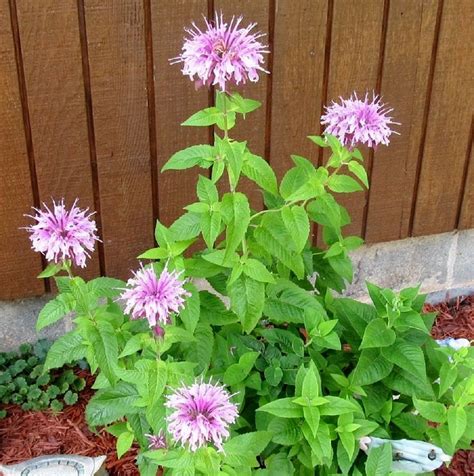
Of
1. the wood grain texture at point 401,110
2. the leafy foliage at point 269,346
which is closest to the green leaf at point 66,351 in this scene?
the leafy foliage at point 269,346

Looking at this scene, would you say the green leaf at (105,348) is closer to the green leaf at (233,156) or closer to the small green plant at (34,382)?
the green leaf at (233,156)

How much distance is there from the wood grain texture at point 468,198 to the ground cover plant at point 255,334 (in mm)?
1106

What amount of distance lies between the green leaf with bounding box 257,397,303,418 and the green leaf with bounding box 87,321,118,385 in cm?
40

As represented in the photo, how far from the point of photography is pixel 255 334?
2398 mm

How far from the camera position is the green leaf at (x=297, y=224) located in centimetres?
193

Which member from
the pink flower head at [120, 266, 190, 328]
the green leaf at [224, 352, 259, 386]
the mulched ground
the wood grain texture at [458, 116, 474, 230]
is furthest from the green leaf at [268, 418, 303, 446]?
the wood grain texture at [458, 116, 474, 230]

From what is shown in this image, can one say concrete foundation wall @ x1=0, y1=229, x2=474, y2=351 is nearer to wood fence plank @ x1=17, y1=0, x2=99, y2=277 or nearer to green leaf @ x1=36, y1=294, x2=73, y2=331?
wood fence plank @ x1=17, y1=0, x2=99, y2=277

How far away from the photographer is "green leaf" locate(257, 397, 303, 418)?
6.44 feet

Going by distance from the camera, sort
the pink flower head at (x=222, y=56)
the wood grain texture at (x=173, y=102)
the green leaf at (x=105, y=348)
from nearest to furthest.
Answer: the pink flower head at (x=222, y=56) → the green leaf at (x=105, y=348) → the wood grain texture at (x=173, y=102)

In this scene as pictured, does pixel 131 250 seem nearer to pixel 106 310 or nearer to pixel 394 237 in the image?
pixel 106 310

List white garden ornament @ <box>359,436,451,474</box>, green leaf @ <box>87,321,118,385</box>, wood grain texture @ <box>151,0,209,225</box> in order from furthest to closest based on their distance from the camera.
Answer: wood grain texture @ <box>151,0,209,225</box> < white garden ornament @ <box>359,436,451,474</box> < green leaf @ <box>87,321,118,385</box>

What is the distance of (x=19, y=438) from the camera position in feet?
8.79

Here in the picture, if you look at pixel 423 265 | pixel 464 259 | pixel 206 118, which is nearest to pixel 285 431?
pixel 206 118

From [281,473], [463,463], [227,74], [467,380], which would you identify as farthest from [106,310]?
[463,463]
